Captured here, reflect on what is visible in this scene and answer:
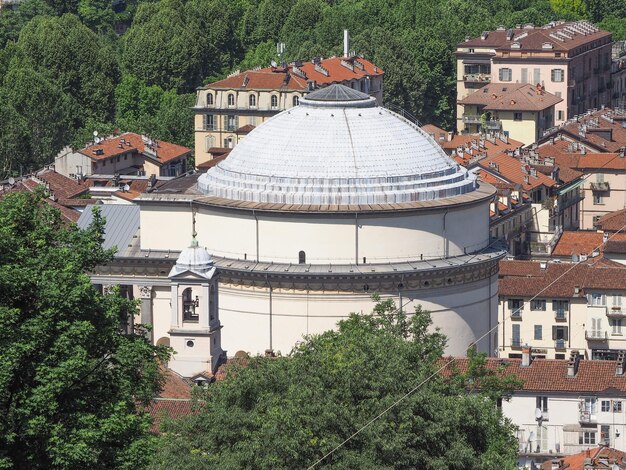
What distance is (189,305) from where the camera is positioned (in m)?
82.8

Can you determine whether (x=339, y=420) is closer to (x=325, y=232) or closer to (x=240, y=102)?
(x=325, y=232)

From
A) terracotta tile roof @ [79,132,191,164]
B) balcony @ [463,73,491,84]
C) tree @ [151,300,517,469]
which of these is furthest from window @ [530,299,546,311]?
balcony @ [463,73,491,84]

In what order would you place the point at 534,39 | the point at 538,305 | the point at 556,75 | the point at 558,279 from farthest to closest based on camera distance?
1. the point at 534,39
2. the point at 556,75
3. the point at 558,279
4. the point at 538,305

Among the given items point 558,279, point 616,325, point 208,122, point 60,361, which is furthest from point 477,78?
point 60,361

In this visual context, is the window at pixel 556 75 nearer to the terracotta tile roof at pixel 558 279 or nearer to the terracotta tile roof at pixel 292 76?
the terracotta tile roof at pixel 292 76

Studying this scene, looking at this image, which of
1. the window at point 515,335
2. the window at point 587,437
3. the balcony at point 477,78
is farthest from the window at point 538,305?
the balcony at point 477,78

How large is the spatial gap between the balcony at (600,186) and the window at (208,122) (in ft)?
93.0

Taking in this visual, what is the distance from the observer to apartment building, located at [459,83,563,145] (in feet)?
527

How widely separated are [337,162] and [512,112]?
70113 millimetres

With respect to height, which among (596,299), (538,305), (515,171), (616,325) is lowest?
(616,325)

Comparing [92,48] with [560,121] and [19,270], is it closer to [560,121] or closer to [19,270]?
[560,121]

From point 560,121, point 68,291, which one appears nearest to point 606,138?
point 560,121

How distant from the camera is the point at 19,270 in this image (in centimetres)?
5700

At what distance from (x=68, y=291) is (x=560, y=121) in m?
120
